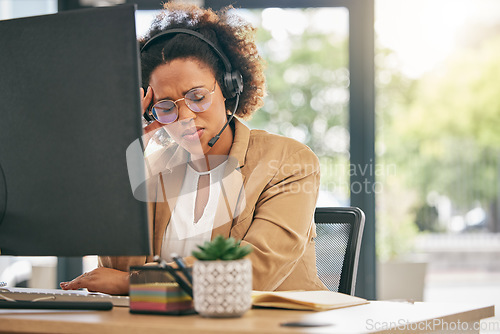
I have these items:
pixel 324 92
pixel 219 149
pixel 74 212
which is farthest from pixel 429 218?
pixel 74 212

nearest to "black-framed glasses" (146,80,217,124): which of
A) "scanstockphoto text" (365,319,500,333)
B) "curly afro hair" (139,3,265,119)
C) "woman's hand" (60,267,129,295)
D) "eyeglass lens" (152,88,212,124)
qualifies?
"eyeglass lens" (152,88,212,124)

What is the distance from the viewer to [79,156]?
0.99 m

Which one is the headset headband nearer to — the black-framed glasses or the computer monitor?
the black-framed glasses

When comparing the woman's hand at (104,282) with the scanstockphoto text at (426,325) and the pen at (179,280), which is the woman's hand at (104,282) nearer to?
the pen at (179,280)

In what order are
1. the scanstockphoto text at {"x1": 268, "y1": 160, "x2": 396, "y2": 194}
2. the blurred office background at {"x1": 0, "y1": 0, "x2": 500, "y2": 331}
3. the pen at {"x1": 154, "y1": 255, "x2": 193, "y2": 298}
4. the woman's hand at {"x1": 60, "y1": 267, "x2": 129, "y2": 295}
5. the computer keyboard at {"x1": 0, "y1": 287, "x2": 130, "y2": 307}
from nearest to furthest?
1. the pen at {"x1": 154, "y1": 255, "x2": 193, "y2": 298}
2. the computer keyboard at {"x1": 0, "y1": 287, "x2": 130, "y2": 307}
3. the woman's hand at {"x1": 60, "y1": 267, "x2": 129, "y2": 295}
4. the scanstockphoto text at {"x1": 268, "y1": 160, "x2": 396, "y2": 194}
5. the blurred office background at {"x1": 0, "y1": 0, "x2": 500, "y2": 331}

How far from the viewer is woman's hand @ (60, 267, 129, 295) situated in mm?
1242

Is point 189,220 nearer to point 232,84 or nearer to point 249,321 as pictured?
point 232,84

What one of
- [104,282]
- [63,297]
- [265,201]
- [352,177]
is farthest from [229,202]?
[352,177]

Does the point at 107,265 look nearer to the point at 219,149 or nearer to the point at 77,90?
the point at 219,149

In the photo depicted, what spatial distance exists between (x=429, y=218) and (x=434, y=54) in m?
3.02

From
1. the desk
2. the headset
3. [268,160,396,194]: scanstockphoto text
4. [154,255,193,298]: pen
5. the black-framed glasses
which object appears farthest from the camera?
[268,160,396,194]: scanstockphoto text

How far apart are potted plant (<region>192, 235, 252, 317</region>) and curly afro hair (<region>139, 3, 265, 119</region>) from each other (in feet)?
2.53

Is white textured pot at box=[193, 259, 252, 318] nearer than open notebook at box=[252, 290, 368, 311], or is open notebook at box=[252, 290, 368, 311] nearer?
white textured pot at box=[193, 259, 252, 318]

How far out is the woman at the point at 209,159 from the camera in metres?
1.50
